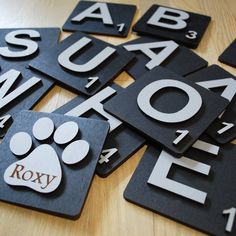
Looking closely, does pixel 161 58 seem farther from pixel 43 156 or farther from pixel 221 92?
pixel 43 156

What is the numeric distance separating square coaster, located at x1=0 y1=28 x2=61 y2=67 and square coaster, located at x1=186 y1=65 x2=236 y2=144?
1.25 feet

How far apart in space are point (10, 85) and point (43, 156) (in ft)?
0.76

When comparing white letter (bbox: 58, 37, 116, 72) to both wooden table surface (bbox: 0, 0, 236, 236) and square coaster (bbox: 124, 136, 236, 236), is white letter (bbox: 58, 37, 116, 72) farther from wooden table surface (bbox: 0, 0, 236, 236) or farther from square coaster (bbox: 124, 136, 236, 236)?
square coaster (bbox: 124, 136, 236, 236)

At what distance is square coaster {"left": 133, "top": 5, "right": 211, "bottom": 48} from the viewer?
2.74ft

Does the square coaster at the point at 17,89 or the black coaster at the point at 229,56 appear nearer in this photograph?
the square coaster at the point at 17,89

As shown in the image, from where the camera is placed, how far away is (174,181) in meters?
0.54

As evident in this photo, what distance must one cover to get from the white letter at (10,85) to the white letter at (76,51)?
79mm

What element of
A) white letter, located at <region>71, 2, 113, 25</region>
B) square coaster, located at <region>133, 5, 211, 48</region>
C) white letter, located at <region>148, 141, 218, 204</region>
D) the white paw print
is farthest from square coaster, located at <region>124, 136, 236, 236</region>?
white letter, located at <region>71, 2, 113, 25</region>

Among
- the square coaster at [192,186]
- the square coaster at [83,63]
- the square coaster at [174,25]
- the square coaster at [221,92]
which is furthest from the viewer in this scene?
the square coaster at [174,25]

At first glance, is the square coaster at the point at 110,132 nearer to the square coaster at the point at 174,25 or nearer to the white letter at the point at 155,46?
the white letter at the point at 155,46

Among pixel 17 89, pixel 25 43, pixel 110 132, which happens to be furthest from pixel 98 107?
pixel 25 43

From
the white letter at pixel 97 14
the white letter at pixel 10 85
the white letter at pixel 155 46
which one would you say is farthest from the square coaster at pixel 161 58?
the white letter at pixel 10 85

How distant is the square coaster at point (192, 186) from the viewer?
50cm

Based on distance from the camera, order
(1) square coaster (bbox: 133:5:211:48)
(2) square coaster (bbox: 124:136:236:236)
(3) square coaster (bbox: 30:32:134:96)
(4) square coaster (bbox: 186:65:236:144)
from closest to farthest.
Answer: (2) square coaster (bbox: 124:136:236:236) < (4) square coaster (bbox: 186:65:236:144) < (3) square coaster (bbox: 30:32:134:96) < (1) square coaster (bbox: 133:5:211:48)
